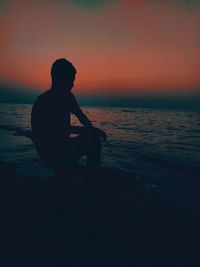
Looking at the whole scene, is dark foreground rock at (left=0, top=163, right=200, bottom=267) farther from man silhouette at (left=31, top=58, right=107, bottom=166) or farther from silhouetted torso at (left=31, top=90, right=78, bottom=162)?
silhouetted torso at (left=31, top=90, right=78, bottom=162)

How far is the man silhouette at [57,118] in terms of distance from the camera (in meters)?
4.20

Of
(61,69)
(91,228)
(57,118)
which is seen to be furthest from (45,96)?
(91,228)

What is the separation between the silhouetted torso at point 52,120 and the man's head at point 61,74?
0.15 metres

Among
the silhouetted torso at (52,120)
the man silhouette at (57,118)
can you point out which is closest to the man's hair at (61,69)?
the man silhouette at (57,118)

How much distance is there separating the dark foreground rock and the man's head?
63.6 inches

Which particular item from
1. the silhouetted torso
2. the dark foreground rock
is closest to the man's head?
the silhouetted torso

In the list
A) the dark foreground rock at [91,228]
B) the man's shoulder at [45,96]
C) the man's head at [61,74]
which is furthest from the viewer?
the man's head at [61,74]

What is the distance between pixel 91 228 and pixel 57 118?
1.98 m

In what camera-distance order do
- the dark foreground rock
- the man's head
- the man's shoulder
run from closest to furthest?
the dark foreground rock < the man's shoulder < the man's head

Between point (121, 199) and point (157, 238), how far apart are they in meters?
1.46

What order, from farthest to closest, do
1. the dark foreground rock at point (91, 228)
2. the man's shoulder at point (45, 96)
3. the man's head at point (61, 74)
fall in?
the man's head at point (61, 74) < the man's shoulder at point (45, 96) < the dark foreground rock at point (91, 228)

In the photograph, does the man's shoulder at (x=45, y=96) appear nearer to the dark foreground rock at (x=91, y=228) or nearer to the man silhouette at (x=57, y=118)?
the man silhouette at (x=57, y=118)

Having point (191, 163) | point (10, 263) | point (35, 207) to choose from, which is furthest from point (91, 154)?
point (191, 163)

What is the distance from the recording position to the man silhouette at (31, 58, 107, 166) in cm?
420
